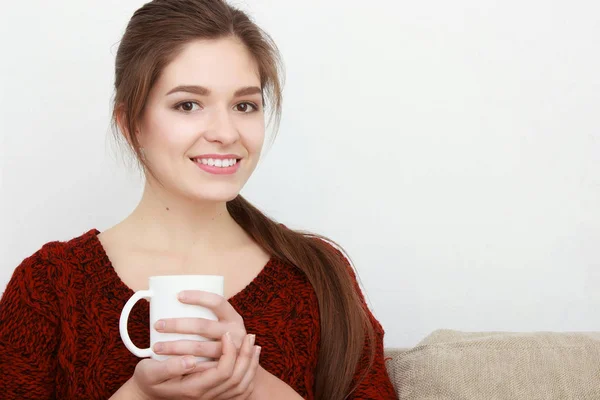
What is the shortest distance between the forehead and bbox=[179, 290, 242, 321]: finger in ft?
1.46

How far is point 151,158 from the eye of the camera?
1610 mm

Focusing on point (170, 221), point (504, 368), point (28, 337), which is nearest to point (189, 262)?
point (170, 221)

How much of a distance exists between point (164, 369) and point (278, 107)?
74 centimetres

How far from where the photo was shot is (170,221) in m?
1.70

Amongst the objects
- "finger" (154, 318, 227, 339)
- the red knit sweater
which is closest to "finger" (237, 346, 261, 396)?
"finger" (154, 318, 227, 339)

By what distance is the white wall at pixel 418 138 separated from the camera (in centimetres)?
220

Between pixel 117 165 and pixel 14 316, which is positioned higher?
pixel 117 165

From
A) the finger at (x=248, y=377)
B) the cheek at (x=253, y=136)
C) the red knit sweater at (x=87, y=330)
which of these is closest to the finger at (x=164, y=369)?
the finger at (x=248, y=377)

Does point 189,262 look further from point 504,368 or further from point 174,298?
point 504,368

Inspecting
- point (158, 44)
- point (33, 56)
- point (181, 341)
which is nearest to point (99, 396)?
point (181, 341)

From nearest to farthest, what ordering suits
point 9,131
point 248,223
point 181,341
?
point 181,341, point 248,223, point 9,131

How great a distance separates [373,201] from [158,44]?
0.84 metres

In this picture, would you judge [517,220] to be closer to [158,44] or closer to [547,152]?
[547,152]

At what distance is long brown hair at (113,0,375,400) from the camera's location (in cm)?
160
